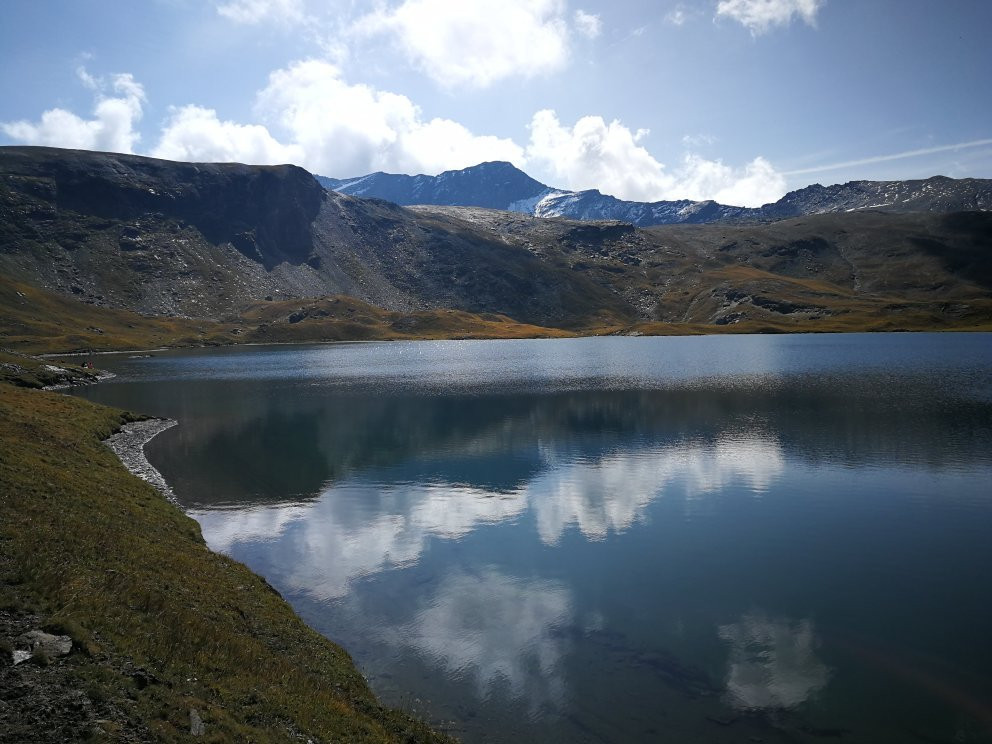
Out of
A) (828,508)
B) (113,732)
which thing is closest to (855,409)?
(828,508)

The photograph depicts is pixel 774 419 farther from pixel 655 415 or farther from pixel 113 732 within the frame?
pixel 113 732

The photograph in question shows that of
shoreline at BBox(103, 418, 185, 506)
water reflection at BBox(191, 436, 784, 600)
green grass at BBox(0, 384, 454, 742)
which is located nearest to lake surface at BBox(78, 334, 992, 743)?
water reflection at BBox(191, 436, 784, 600)

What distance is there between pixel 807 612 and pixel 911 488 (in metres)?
25.6

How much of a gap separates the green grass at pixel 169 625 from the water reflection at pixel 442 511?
6740mm

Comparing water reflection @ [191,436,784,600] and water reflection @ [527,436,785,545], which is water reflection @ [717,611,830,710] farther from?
water reflection @ [191,436,784,600]

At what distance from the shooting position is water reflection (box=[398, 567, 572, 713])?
22742 mm

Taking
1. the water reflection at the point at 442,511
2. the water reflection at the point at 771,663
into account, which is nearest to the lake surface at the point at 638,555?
the water reflection at the point at 771,663

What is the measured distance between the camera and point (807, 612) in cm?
2777

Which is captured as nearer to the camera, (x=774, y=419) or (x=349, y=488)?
(x=349, y=488)

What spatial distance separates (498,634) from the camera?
26.4 meters

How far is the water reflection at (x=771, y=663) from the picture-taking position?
71.1ft

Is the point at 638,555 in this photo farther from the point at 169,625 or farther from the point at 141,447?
the point at 141,447

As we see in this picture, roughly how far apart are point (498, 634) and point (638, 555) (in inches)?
476

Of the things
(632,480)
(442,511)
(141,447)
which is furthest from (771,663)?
Result: (141,447)
